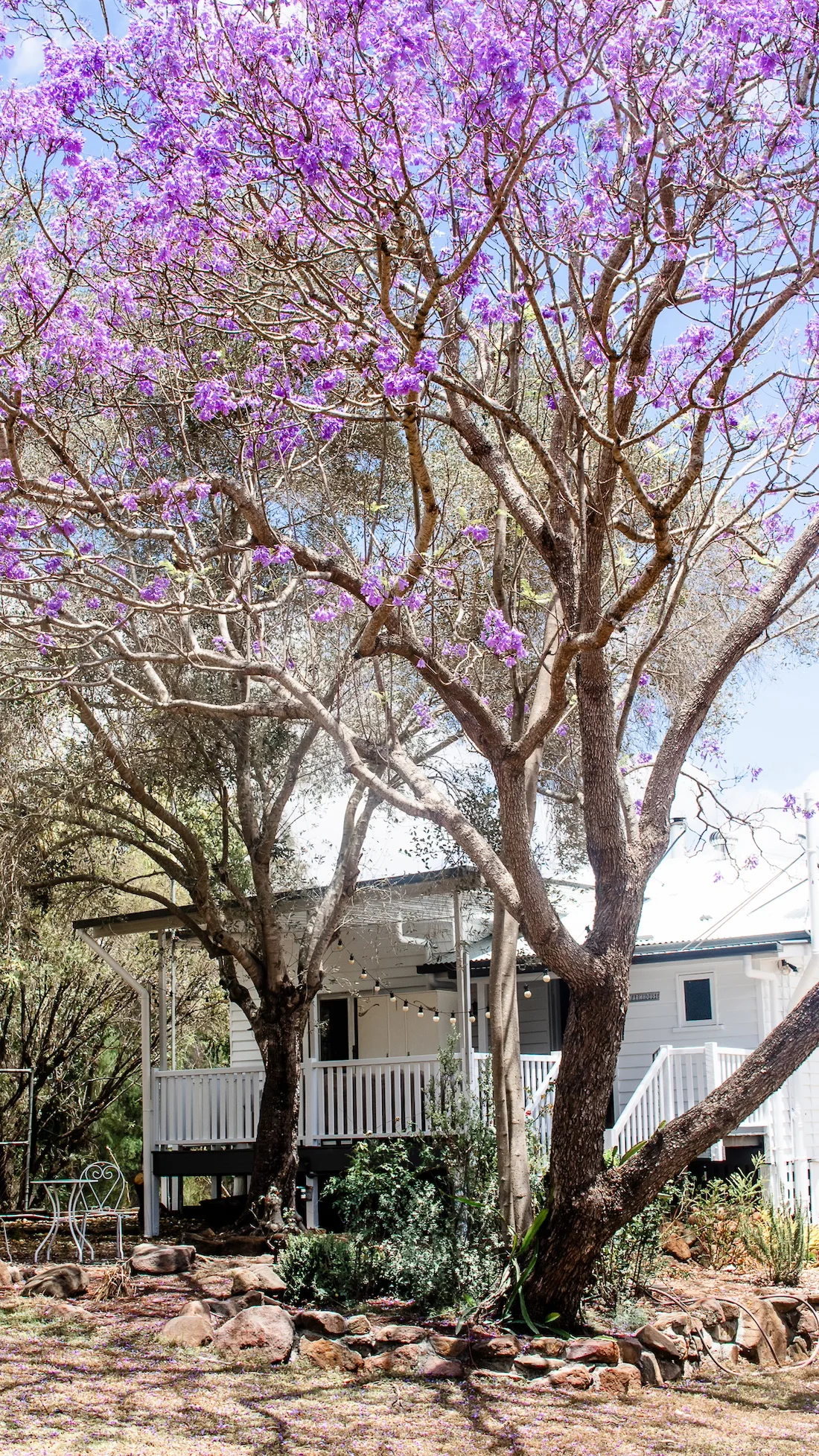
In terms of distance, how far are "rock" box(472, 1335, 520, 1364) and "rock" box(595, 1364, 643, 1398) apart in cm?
51

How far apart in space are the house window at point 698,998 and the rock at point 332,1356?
925 centimetres

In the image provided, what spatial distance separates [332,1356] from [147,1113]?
7979 mm

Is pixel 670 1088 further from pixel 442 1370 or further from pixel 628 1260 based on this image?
pixel 442 1370

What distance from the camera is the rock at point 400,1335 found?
26.1 feet

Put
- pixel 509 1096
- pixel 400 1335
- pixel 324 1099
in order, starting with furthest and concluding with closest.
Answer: pixel 324 1099 < pixel 509 1096 < pixel 400 1335

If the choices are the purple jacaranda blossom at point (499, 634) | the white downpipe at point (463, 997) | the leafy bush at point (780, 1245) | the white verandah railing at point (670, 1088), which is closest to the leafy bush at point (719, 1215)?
the leafy bush at point (780, 1245)

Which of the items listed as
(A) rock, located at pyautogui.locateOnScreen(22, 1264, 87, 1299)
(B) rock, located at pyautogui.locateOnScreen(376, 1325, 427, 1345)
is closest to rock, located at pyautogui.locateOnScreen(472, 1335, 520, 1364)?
(B) rock, located at pyautogui.locateOnScreen(376, 1325, 427, 1345)

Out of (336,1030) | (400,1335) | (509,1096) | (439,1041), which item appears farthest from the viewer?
(336,1030)

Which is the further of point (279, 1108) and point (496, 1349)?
point (279, 1108)

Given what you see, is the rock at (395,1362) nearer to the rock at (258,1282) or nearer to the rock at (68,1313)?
the rock at (258,1282)

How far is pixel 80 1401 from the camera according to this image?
6.92 meters

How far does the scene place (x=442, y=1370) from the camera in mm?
7480

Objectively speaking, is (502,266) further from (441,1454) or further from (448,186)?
(441,1454)

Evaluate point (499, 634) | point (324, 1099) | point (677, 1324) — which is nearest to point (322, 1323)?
point (677, 1324)
